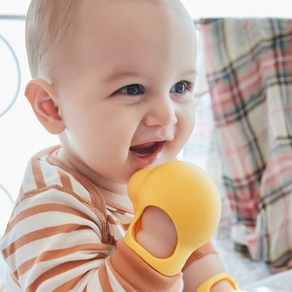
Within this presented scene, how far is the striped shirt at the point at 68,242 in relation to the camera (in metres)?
0.52

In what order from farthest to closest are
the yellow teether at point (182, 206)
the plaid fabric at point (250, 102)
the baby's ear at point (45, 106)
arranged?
the plaid fabric at point (250, 102) < the baby's ear at point (45, 106) < the yellow teether at point (182, 206)

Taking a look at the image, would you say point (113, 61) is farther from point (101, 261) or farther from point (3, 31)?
point (3, 31)

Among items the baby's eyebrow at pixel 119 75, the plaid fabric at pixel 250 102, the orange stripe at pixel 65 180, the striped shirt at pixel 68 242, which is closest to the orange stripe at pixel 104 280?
the striped shirt at pixel 68 242

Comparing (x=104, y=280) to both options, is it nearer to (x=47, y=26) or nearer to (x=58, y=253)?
(x=58, y=253)

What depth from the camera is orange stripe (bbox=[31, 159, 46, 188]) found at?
24.1 inches

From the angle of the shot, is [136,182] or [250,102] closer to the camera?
[136,182]

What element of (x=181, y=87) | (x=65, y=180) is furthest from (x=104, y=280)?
(x=181, y=87)

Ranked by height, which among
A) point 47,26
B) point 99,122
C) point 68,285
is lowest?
point 68,285

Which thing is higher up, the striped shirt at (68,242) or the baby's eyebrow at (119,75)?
the baby's eyebrow at (119,75)

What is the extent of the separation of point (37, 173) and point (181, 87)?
225mm

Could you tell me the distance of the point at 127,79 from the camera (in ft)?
1.86

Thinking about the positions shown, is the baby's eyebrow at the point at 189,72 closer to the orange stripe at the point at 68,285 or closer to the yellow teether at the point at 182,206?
the yellow teether at the point at 182,206

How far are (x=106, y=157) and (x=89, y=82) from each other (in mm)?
97

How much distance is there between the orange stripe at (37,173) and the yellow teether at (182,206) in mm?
142
